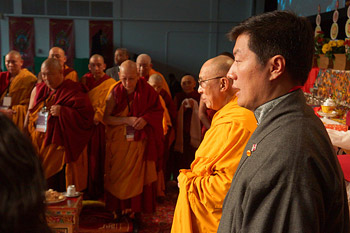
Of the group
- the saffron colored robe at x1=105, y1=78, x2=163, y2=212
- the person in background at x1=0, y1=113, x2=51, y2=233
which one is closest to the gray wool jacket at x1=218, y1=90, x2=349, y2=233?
the person in background at x1=0, y1=113, x2=51, y2=233

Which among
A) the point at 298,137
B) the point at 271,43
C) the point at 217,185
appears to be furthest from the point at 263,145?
the point at 217,185

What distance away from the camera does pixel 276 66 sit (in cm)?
116

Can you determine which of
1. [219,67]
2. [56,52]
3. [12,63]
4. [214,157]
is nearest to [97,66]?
[56,52]

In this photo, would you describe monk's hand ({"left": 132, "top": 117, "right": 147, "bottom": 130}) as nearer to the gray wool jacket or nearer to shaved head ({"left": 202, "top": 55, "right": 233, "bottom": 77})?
shaved head ({"left": 202, "top": 55, "right": 233, "bottom": 77})

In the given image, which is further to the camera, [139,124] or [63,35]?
[63,35]

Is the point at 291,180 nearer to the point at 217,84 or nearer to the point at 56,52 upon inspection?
the point at 217,84

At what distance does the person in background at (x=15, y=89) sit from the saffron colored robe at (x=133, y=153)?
1.44m

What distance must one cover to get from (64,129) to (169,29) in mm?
6656

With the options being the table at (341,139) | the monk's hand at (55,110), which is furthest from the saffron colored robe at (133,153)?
the table at (341,139)

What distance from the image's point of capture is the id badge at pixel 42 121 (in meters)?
4.08

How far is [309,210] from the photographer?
0.97m

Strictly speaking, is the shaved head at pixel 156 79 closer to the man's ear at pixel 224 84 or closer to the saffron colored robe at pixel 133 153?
the saffron colored robe at pixel 133 153

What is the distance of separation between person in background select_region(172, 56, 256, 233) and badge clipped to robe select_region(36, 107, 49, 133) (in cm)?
246

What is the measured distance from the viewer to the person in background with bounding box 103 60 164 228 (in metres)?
4.00
